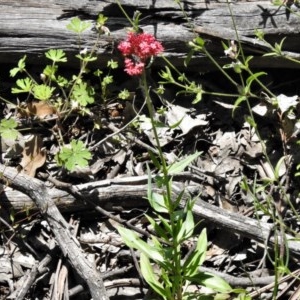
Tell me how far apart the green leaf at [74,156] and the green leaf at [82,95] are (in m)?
0.32

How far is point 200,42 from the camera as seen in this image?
122 inches

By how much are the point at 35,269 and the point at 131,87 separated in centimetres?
119

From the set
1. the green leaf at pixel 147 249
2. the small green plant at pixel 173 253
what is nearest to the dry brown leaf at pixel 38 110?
the small green plant at pixel 173 253

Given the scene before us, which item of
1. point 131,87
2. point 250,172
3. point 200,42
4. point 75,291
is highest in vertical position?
point 200,42

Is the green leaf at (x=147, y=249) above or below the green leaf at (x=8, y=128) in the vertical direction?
below

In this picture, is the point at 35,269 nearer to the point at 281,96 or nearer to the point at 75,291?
the point at 75,291

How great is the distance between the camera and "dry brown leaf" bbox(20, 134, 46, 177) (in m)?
3.37

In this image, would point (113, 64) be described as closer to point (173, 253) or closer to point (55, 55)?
point (55, 55)

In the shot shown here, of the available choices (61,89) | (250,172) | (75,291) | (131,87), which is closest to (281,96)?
(250,172)

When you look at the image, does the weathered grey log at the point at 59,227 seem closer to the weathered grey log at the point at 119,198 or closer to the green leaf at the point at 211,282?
the weathered grey log at the point at 119,198

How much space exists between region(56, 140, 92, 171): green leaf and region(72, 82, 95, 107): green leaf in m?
0.32

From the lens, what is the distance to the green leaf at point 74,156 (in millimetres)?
3145

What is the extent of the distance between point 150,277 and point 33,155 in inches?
40.2

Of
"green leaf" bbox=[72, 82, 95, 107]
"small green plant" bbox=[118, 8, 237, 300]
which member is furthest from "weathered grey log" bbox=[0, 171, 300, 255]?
"green leaf" bbox=[72, 82, 95, 107]
